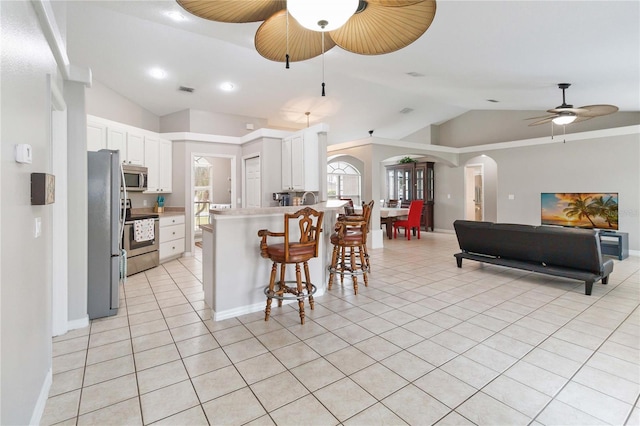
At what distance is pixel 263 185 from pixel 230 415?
4387mm

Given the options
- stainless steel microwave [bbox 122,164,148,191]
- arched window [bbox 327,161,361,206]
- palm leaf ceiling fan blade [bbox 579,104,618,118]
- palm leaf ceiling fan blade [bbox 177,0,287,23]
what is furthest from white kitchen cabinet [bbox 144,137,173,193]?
palm leaf ceiling fan blade [bbox 579,104,618,118]

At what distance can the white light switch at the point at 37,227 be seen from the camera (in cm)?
166

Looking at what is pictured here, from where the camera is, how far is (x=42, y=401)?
1736mm

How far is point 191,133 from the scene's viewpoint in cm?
602

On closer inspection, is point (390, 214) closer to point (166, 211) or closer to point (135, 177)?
point (166, 211)

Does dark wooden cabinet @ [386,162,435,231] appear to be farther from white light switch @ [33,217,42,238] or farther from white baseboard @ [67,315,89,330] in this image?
white light switch @ [33,217,42,238]

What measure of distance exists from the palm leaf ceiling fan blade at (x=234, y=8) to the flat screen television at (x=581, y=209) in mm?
7805

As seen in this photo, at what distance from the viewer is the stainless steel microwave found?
4.92m

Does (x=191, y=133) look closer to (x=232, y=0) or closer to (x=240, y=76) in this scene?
(x=240, y=76)

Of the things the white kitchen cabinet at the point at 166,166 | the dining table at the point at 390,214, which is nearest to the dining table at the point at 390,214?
the dining table at the point at 390,214

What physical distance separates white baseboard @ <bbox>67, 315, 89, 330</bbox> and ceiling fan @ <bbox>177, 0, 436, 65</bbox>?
2797 mm

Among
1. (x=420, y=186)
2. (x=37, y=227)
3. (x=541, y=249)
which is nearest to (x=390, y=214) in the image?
(x=420, y=186)

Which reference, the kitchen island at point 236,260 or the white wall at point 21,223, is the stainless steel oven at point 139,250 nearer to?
the kitchen island at point 236,260

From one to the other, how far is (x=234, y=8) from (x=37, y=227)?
5.18 ft
